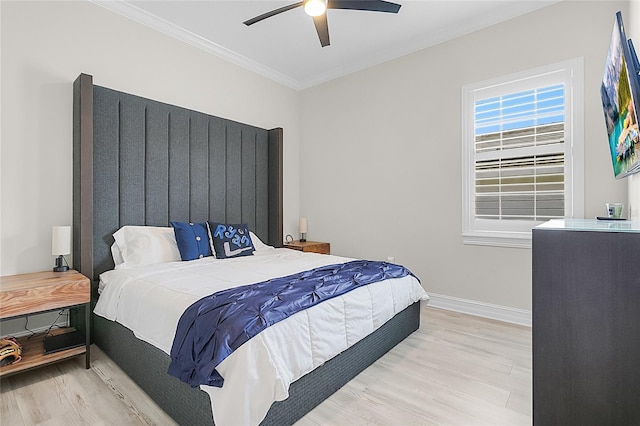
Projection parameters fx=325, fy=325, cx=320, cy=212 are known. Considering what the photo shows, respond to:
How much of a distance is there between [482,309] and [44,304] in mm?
3819

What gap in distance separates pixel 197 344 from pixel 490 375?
1958mm

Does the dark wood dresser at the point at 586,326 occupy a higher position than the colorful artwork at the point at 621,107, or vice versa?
the colorful artwork at the point at 621,107

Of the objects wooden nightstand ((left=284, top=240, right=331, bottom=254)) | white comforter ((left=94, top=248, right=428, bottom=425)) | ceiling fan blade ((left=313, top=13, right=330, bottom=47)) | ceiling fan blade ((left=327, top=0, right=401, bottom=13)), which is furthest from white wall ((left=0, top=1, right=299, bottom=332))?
wooden nightstand ((left=284, top=240, right=331, bottom=254))

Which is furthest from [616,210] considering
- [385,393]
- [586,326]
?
[385,393]

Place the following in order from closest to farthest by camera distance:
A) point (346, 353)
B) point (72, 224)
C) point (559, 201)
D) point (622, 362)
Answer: point (622, 362), point (346, 353), point (72, 224), point (559, 201)

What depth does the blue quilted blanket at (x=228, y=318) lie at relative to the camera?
4.91 feet

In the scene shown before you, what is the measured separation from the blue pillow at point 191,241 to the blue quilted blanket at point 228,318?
127 centimetres

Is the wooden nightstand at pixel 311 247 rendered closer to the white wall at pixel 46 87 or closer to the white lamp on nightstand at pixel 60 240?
the white wall at pixel 46 87

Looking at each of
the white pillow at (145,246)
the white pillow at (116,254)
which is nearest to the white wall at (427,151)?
the white pillow at (145,246)

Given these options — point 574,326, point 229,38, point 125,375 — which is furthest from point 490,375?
point 229,38

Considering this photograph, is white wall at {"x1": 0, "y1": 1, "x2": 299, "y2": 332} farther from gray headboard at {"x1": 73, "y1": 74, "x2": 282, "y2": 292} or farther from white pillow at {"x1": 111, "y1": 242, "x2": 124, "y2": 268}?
white pillow at {"x1": 111, "y1": 242, "x2": 124, "y2": 268}

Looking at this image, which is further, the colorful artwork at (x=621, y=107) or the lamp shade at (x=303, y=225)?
the lamp shade at (x=303, y=225)

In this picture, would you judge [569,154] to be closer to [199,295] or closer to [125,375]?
[199,295]

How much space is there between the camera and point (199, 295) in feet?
6.41
